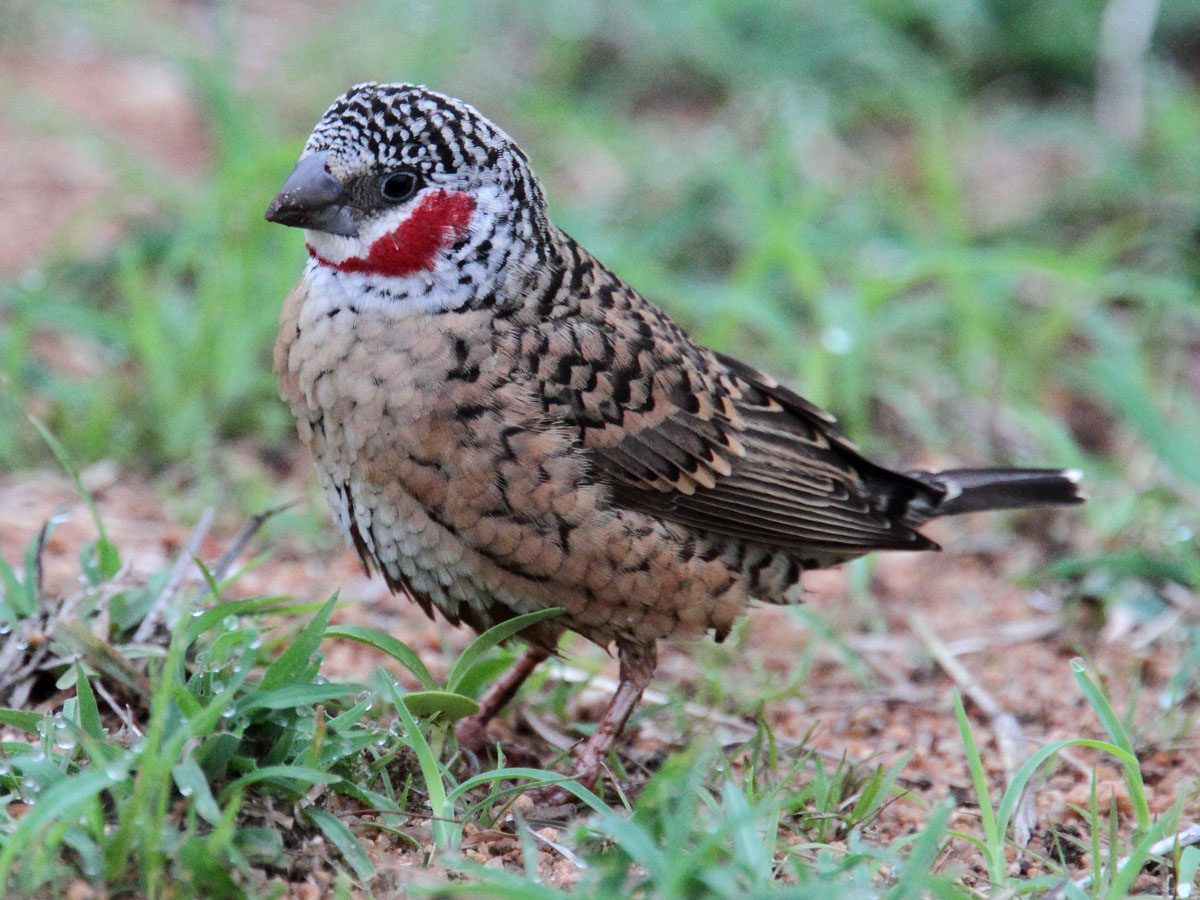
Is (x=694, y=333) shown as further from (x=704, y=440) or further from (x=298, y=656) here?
(x=298, y=656)

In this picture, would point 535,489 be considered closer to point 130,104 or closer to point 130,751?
point 130,751

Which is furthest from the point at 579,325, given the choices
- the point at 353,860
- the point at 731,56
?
the point at 731,56

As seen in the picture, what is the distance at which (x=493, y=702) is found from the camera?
3615mm

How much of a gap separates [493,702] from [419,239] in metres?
1.10

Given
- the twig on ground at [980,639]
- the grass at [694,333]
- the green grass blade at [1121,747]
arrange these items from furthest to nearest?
the twig on ground at [980,639] < the green grass blade at [1121,747] < the grass at [694,333]

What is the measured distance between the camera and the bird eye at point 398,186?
3.18 metres

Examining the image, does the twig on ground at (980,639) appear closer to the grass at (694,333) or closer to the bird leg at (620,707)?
the grass at (694,333)

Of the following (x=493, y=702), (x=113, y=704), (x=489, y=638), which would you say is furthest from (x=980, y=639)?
(x=113, y=704)

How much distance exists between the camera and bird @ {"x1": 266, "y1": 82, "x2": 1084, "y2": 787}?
3143mm

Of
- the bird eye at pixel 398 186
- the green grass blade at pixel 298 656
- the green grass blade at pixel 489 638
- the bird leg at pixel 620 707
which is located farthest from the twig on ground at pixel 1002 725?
the bird eye at pixel 398 186

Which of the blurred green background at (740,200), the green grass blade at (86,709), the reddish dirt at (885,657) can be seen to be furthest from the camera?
the blurred green background at (740,200)

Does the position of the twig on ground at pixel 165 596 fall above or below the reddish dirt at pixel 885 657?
above

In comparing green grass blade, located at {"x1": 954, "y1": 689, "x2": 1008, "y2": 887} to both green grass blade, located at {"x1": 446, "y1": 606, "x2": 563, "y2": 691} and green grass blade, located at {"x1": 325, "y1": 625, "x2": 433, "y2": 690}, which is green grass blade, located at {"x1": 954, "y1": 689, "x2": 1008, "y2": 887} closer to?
green grass blade, located at {"x1": 446, "y1": 606, "x2": 563, "y2": 691}

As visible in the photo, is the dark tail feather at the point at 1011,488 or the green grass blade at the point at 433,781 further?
the dark tail feather at the point at 1011,488
